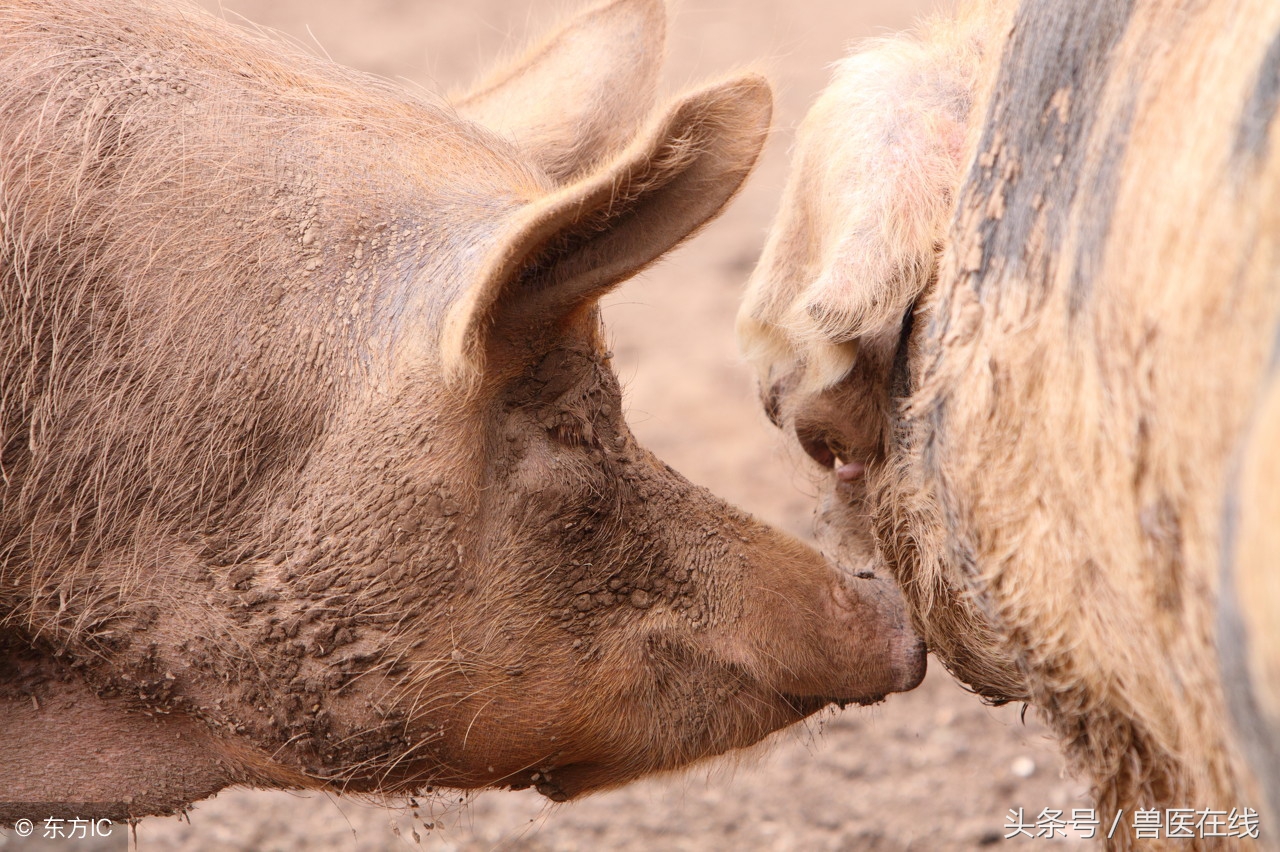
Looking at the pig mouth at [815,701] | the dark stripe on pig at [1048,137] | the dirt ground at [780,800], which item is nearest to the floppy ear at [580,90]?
the dirt ground at [780,800]

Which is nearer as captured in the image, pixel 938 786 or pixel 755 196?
pixel 938 786

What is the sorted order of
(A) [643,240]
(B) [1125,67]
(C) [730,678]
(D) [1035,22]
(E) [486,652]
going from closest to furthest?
1. (B) [1125,67]
2. (D) [1035,22]
3. (A) [643,240]
4. (E) [486,652]
5. (C) [730,678]

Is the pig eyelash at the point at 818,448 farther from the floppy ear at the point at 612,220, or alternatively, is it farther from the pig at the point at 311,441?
the floppy ear at the point at 612,220

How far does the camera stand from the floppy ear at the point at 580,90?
7.06ft

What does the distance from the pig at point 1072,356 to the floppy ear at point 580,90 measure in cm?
39

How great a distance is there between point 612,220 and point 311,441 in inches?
19.2

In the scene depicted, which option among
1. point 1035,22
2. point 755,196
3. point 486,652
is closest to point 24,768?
point 486,652

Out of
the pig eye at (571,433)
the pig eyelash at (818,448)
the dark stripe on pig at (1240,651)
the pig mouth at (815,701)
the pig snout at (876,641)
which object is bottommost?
the pig mouth at (815,701)

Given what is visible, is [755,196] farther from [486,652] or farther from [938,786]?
[486,652]

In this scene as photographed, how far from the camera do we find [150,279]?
1662mm

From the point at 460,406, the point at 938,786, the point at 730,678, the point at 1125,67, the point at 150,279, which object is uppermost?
the point at 1125,67

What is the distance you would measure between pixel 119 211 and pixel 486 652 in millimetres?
749

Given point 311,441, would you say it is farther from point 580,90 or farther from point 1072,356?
point 1072,356

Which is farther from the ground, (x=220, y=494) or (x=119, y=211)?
(x=119, y=211)
